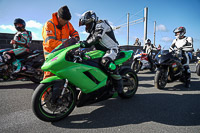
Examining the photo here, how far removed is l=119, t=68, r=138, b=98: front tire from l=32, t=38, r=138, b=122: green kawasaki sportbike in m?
0.68

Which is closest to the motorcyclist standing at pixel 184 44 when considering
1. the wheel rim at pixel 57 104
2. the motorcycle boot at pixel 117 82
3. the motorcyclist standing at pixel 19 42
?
the motorcycle boot at pixel 117 82

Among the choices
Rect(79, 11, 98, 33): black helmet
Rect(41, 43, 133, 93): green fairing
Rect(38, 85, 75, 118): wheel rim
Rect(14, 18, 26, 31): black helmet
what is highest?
Rect(14, 18, 26, 31): black helmet

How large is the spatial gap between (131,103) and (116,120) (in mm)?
855

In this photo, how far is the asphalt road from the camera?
1874mm

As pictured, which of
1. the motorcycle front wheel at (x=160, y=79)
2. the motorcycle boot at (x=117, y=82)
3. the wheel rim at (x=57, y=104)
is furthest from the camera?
the motorcycle front wheel at (x=160, y=79)

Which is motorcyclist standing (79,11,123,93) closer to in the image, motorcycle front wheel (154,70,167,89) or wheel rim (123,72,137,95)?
wheel rim (123,72,137,95)

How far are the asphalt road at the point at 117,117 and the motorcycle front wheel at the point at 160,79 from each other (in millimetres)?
740

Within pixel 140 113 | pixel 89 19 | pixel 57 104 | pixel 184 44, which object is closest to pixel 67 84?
pixel 57 104

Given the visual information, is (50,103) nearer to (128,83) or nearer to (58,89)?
(58,89)

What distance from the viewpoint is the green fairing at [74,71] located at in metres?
1.91

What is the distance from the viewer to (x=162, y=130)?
1.85 metres

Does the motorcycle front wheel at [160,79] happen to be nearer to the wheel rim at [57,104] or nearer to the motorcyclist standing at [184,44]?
the motorcyclist standing at [184,44]

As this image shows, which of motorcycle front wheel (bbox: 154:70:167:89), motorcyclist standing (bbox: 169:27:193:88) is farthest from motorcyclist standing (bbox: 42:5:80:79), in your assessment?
motorcyclist standing (bbox: 169:27:193:88)

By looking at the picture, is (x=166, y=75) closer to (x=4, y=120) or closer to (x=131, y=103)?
(x=131, y=103)
